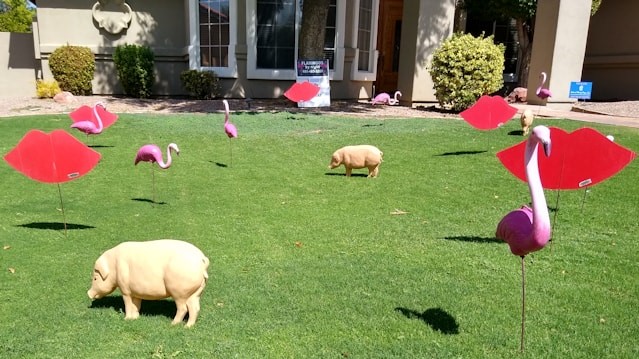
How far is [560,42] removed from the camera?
15.1 meters

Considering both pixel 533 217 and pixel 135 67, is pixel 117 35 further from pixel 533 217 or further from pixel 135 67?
pixel 533 217

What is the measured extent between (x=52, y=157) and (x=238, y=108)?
33.2 ft

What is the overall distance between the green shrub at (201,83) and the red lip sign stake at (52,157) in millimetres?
11965

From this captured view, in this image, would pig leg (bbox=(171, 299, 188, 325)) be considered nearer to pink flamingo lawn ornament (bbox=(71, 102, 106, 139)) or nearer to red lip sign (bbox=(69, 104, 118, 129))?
pink flamingo lawn ornament (bbox=(71, 102, 106, 139))

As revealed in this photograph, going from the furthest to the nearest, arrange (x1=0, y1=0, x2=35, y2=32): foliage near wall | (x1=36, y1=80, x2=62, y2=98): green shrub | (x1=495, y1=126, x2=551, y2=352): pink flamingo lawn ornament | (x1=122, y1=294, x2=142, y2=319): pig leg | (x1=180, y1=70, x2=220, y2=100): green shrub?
1. (x1=0, y1=0, x2=35, y2=32): foliage near wall
2. (x1=36, y1=80, x2=62, y2=98): green shrub
3. (x1=180, y1=70, x2=220, y2=100): green shrub
4. (x1=122, y1=294, x2=142, y2=319): pig leg
5. (x1=495, y1=126, x2=551, y2=352): pink flamingo lawn ornament

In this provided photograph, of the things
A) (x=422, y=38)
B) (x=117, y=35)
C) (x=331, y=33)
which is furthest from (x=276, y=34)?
(x=117, y=35)

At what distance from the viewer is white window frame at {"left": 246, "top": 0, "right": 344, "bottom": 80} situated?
16.0 meters

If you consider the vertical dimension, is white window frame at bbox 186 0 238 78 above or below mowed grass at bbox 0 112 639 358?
above

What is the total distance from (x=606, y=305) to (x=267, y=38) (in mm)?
14535

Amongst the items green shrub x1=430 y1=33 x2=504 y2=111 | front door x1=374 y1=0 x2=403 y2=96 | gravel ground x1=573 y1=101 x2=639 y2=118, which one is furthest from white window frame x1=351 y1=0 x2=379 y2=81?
gravel ground x1=573 y1=101 x2=639 y2=118

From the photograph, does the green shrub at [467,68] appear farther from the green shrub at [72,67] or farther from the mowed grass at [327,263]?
the green shrub at [72,67]

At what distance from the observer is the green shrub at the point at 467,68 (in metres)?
12.9

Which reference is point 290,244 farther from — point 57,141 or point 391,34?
point 391,34

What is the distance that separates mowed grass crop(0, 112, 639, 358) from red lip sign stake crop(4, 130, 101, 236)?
585mm
